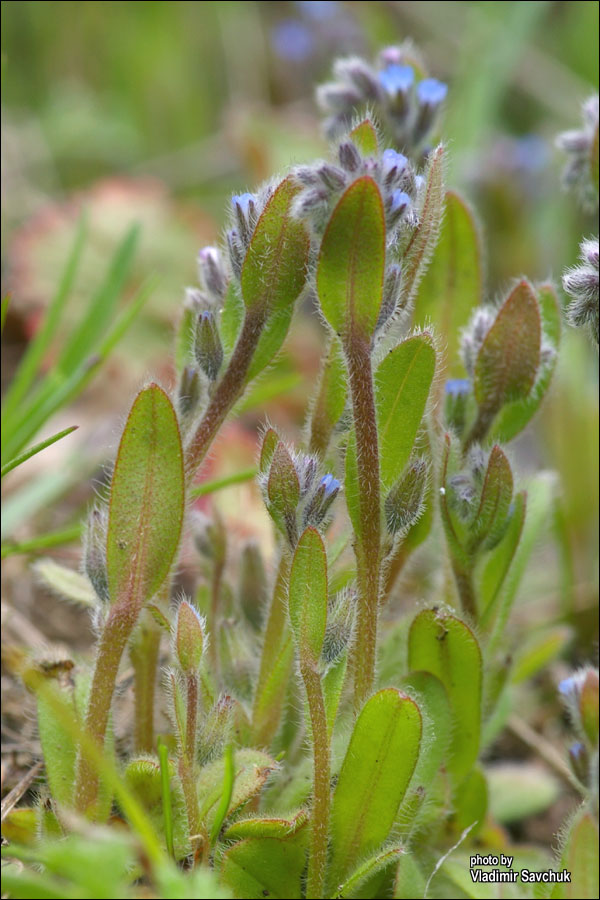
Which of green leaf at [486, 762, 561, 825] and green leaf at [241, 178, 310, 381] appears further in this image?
green leaf at [486, 762, 561, 825]

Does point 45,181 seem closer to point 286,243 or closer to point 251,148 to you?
point 251,148

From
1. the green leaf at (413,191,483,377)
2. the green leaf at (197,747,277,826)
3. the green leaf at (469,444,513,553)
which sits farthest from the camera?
the green leaf at (413,191,483,377)

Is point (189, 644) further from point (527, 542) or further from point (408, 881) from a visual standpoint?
point (527, 542)

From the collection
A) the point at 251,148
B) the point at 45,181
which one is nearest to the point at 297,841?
the point at 251,148

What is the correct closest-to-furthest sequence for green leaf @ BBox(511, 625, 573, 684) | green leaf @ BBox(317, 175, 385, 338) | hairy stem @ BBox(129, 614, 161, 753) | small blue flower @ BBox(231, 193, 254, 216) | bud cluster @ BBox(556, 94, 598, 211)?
green leaf @ BBox(317, 175, 385, 338)
small blue flower @ BBox(231, 193, 254, 216)
hairy stem @ BBox(129, 614, 161, 753)
bud cluster @ BBox(556, 94, 598, 211)
green leaf @ BBox(511, 625, 573, 684)

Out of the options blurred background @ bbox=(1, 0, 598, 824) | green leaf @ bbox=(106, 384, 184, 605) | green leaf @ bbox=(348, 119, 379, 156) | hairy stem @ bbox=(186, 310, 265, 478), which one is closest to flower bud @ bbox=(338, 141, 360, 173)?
green leaf @ bbox=(348, 119, 379, 156)

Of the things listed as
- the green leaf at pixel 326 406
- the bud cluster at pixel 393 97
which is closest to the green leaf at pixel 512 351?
the green leaf at pixel 326 406

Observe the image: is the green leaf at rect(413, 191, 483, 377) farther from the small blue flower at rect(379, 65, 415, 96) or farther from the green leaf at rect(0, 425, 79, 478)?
the green leaf at rect(0, 425, 79, 478)
